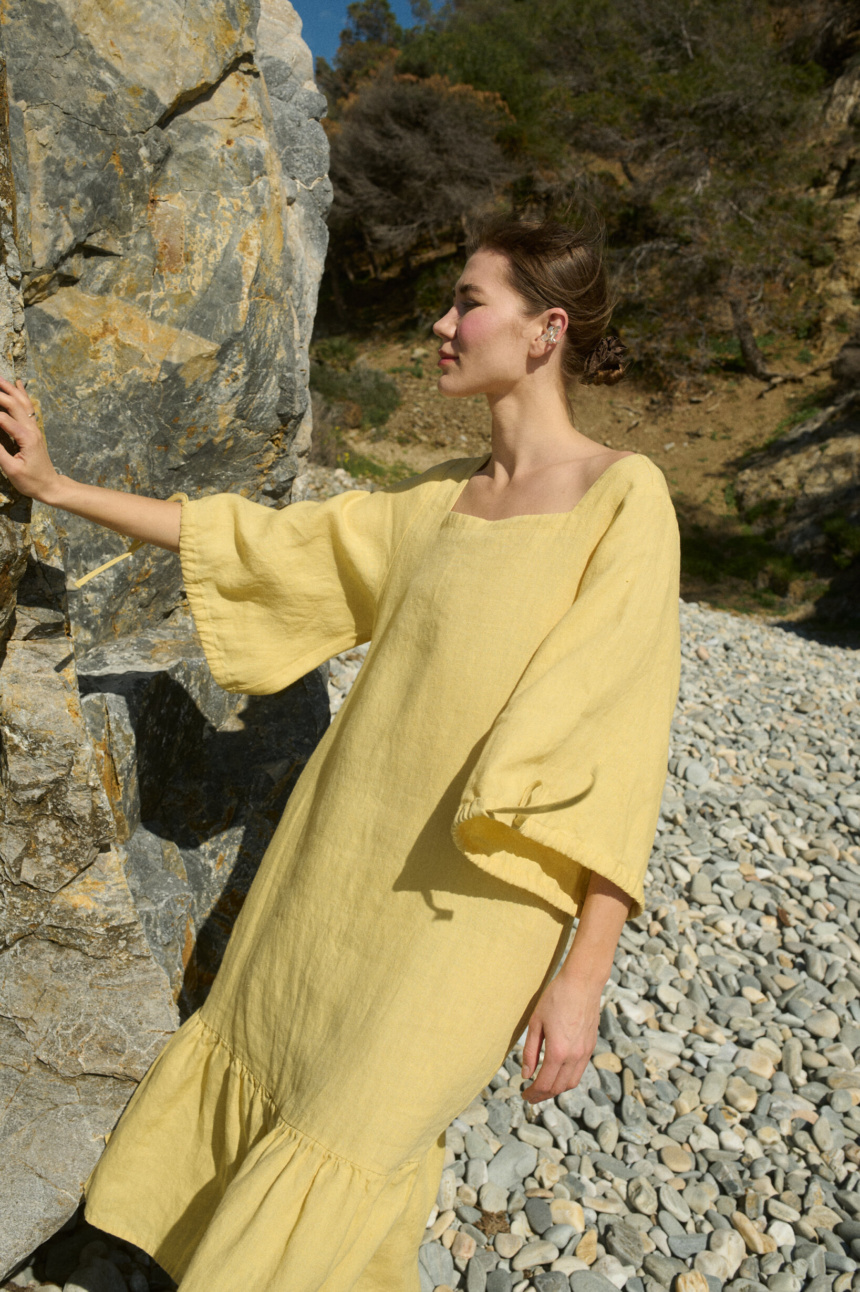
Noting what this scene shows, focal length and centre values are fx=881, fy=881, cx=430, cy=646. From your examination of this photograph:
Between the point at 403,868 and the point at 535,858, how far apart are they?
0.23 metres

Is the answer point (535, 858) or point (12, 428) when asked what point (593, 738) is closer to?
point (535, 858)

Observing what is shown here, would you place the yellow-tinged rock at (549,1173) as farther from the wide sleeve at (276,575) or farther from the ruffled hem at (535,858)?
the wide sleeve at (276,575)

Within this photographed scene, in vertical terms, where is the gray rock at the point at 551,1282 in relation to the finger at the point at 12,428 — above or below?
below

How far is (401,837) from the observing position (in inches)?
57.4


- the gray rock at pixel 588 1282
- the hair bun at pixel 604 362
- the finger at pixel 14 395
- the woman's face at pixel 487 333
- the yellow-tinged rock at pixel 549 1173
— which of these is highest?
the hair bun at pixel 604 362

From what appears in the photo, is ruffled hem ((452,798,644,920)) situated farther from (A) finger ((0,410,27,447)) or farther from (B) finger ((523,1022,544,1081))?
(A) finger ((0,410,27,447))

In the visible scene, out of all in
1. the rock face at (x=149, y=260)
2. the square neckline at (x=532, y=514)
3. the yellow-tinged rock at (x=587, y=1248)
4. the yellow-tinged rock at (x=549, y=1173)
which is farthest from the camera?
the yellow-tinged rock at (x=549, y=1173)

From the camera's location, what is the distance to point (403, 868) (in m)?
1.44

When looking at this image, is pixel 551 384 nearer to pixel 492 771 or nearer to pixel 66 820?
pixel 492 771

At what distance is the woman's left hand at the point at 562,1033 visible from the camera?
131cm

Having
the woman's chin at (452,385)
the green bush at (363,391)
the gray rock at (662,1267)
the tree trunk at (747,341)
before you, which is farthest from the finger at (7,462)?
the tree trunk at (747,341)

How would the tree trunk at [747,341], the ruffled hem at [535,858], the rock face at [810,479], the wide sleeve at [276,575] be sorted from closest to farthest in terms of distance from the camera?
the ruffled hem at [535,858], the wide sleeve at [276,575], the rock face at [810,479], the tree trunk at [747,341]

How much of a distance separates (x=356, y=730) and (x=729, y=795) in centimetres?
330

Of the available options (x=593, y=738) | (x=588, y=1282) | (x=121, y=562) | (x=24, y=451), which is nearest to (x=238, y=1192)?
(x=593, y=738)
